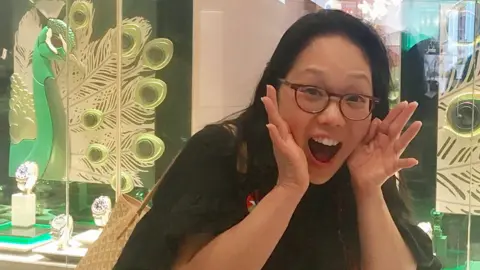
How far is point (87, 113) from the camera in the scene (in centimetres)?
174

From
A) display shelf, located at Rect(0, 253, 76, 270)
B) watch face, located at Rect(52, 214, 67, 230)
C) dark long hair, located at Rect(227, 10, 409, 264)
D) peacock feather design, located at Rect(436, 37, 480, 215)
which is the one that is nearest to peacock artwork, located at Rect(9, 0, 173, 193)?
watch face, located at Rect(52, 214, 67, 230)

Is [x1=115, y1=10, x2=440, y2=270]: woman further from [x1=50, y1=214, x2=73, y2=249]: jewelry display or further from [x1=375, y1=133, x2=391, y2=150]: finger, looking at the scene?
[x1=50, y1=214, x2=73, y2=249]: jewelry display

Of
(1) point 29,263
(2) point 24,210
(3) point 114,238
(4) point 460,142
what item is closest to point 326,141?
(3) point 114,238

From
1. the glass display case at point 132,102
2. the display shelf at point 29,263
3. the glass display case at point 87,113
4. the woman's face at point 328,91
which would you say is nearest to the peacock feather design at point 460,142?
the glass display case at point 132,102

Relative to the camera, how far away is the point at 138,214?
86cm

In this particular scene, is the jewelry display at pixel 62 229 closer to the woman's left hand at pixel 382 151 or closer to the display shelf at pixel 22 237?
the display shelf at pixel 22 237

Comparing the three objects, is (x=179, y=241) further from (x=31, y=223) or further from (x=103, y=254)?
(x=31, y=223)

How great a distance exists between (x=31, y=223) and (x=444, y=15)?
4.07 ft

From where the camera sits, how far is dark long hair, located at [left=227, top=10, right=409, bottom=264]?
71 centimetres

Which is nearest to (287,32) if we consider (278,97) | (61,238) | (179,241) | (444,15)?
(278,97)

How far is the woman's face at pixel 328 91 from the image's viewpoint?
0.69 metres

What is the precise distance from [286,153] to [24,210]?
130 centimetres

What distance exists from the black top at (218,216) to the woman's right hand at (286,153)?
6 centimetres

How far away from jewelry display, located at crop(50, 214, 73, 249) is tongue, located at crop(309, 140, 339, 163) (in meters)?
1.13
